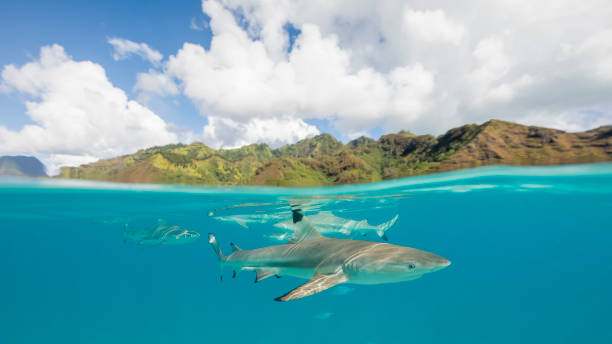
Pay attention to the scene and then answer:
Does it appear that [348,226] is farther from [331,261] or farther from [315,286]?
[315,286]

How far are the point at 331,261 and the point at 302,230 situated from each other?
1609 mm

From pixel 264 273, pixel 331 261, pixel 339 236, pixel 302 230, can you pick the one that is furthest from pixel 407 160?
pixel 331 261

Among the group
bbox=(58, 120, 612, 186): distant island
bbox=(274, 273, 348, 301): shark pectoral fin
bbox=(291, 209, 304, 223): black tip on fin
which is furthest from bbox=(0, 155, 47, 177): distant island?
bbox=(274, 273, 348, 301): shark pectoral fin

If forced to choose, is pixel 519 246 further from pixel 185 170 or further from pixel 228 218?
pixel 185 170

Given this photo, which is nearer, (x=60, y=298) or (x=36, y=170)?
(x=36, y=170)

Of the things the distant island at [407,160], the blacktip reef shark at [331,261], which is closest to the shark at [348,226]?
the distant island at [407,160]

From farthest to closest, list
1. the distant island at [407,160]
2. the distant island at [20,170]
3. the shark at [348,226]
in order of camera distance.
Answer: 1. the distant island at [407,160]
2. the distant island at [20,170]
3. the shark at [348,226]

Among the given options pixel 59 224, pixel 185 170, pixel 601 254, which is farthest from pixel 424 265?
pixel 185 170

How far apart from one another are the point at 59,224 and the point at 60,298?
3544 centimetres

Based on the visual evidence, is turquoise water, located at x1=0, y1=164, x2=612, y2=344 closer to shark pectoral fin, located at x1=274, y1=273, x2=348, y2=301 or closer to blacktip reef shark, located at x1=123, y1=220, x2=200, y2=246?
blacktip reef shark, located at x1=123, y1=220, x2=200, y2=246

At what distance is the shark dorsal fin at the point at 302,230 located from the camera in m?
5.65

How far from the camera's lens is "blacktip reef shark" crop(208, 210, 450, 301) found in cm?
344

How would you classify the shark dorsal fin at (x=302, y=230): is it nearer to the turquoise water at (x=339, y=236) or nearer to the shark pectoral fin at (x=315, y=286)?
the shark pectoral fin at (x=315, y=286)

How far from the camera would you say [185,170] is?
135 metres
